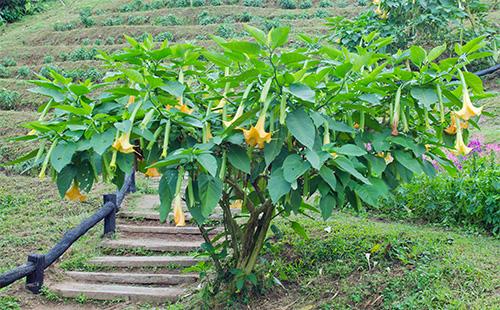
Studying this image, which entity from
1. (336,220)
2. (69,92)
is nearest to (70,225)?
(336,220)

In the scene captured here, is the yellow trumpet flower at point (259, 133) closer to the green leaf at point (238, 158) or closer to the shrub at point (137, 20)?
the green leaf at point (238, 158)

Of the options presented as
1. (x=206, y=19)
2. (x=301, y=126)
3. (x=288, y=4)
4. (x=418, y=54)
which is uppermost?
(x=418, y=54)

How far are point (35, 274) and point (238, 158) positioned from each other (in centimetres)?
284

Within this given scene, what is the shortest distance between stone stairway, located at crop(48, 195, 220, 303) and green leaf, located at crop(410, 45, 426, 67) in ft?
8.47

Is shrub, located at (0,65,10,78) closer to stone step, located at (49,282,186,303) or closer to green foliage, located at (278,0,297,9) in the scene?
green foliage, located at (278,0,297,9)

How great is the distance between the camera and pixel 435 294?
10.1 feet

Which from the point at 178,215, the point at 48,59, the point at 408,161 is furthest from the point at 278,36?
the point at 48,59

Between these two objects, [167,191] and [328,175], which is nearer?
[328,175]

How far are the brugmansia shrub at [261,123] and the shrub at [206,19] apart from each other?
464 inches

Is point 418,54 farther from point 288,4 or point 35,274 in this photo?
Answer: point 288,4

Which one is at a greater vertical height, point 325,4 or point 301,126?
point 301,126

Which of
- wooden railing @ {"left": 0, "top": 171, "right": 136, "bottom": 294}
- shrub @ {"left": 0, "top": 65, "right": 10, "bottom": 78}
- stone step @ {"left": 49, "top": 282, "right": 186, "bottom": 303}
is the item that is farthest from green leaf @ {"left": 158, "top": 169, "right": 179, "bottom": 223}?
shrub @ {"left": 0, "top": 65, "right": 10, "bottom": 78}

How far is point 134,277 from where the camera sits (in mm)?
4602

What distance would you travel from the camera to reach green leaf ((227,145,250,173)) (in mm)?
2273
